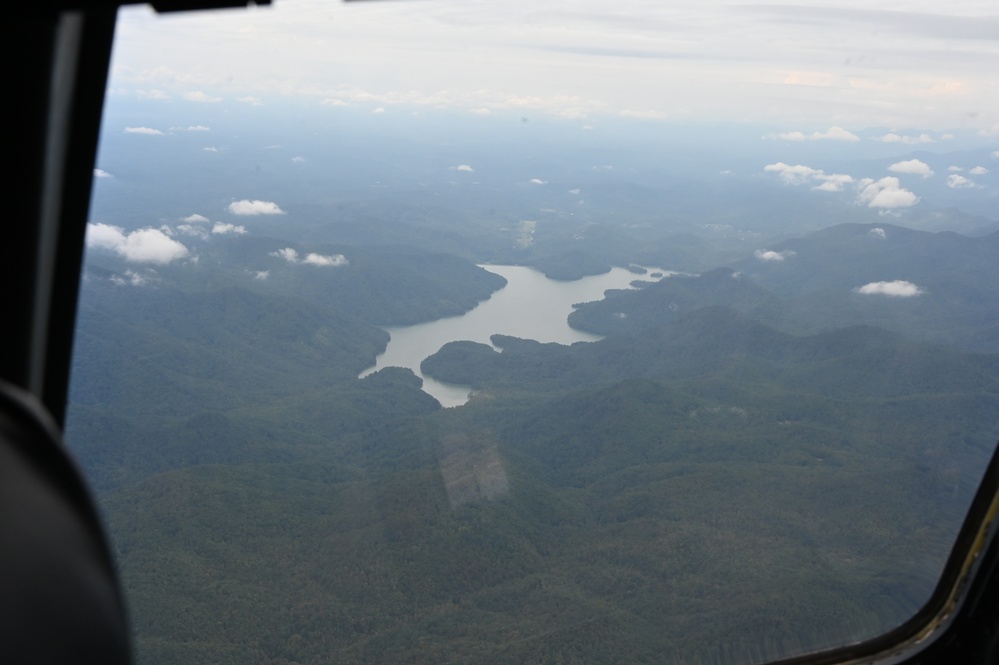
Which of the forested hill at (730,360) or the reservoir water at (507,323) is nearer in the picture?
the forested hill at (730,360)

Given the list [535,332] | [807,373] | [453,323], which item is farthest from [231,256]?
[807,373]

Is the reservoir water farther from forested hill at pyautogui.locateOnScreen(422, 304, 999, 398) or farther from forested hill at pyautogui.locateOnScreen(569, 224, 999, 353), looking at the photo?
forested hill at pyautogui.locateOnScreen(569, 224, 999, 353)

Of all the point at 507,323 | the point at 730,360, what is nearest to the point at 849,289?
the point at 730,360

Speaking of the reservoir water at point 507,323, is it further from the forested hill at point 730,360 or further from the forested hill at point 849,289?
Answer: the forested hill at point 849,289

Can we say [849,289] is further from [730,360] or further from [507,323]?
[507,323]

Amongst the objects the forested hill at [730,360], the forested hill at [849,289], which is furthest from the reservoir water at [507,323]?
the forested hill at [849,289]

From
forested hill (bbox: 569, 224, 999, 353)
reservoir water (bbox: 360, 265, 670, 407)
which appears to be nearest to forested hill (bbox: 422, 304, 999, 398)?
reservoir water (bbox: 360, 265, 670, 407)

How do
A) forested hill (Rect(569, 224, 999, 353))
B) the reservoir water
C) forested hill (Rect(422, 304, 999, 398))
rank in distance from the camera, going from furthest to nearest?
forested hill (Rect(569, 224, 999, 353)) → the reservoir water → forested hill (Rect(422, 304, 999, 398))

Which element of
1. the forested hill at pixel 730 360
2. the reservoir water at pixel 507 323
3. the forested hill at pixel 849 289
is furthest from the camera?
the forested hill at pixel 849 289

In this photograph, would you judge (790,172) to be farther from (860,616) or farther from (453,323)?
(860,616)
